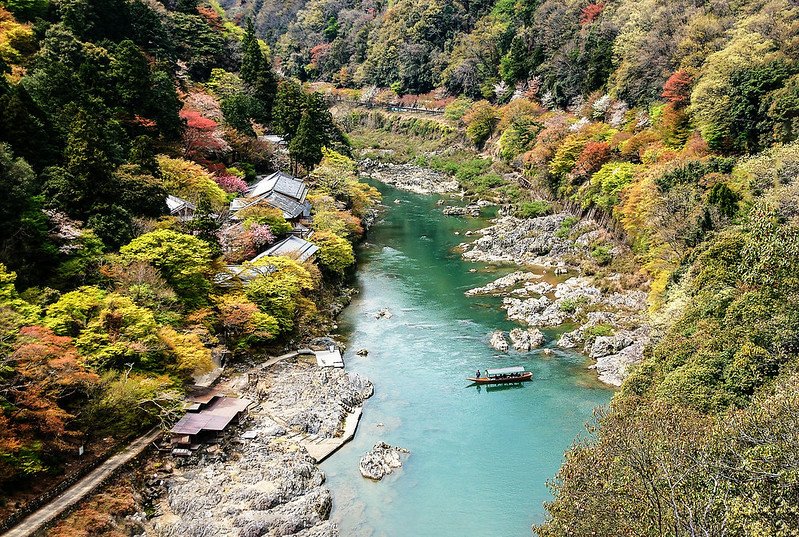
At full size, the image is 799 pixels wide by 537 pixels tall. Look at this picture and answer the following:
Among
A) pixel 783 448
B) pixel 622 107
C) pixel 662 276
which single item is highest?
pixel 622 107

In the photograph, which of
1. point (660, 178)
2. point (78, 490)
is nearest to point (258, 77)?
point (660, 178)

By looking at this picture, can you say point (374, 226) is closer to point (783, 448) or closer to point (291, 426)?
point (291, 426)

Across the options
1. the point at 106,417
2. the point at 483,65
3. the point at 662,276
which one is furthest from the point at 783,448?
the point at 483,65

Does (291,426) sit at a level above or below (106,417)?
below

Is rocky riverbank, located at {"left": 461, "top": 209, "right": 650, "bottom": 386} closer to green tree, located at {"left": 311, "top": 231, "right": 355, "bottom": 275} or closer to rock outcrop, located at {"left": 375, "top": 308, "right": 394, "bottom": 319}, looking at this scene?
rock outcrop, located at {"left": 375, "top": 308, "right": 394, "bottom": 319}

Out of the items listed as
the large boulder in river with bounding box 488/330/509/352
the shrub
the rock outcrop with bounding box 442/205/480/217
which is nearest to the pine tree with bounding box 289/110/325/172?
the rock outcrop with bounding box 442/205/480/217

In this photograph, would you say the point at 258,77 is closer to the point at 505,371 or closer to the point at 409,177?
the point at 409,177

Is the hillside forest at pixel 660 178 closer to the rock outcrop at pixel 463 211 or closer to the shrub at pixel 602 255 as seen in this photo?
the shrub at pixel 602 255
